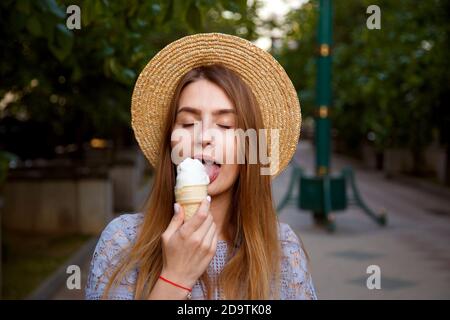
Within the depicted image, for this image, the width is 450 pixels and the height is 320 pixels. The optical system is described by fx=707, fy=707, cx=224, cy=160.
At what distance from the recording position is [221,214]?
223 centimetres

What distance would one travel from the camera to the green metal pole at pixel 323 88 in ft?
40.4

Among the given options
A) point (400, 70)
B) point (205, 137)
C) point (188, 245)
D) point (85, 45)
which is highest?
point (400, 70)

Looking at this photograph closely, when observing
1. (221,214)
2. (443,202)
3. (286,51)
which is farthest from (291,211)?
(286,51)

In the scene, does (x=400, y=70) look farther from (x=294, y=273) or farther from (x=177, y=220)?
(x=177, y=220)

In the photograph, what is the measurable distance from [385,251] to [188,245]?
8.86 meters

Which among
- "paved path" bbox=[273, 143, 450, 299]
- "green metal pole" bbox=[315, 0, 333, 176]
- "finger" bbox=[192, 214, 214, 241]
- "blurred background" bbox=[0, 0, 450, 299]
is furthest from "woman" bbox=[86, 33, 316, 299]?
"green metal pole" bbox=[315, 0, 333, 176]

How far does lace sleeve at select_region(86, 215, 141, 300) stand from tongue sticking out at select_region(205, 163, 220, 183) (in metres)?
0.30

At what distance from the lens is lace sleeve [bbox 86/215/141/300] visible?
2.04 m

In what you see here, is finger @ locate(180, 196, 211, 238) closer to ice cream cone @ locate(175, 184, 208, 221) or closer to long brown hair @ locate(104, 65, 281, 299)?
ice cream cone @ locate(175, 184, 208, 221)

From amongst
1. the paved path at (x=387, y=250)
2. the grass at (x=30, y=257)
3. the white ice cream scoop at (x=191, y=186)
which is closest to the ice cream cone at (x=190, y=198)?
the white ice cream scoop at (x=191, y=186)

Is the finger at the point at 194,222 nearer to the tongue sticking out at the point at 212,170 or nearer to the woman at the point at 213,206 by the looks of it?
the woman at the point at 213,206

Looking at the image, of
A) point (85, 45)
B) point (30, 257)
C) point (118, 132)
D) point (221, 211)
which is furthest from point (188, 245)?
point (118, 132)

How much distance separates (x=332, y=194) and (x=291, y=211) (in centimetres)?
284

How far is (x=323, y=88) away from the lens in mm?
12422
